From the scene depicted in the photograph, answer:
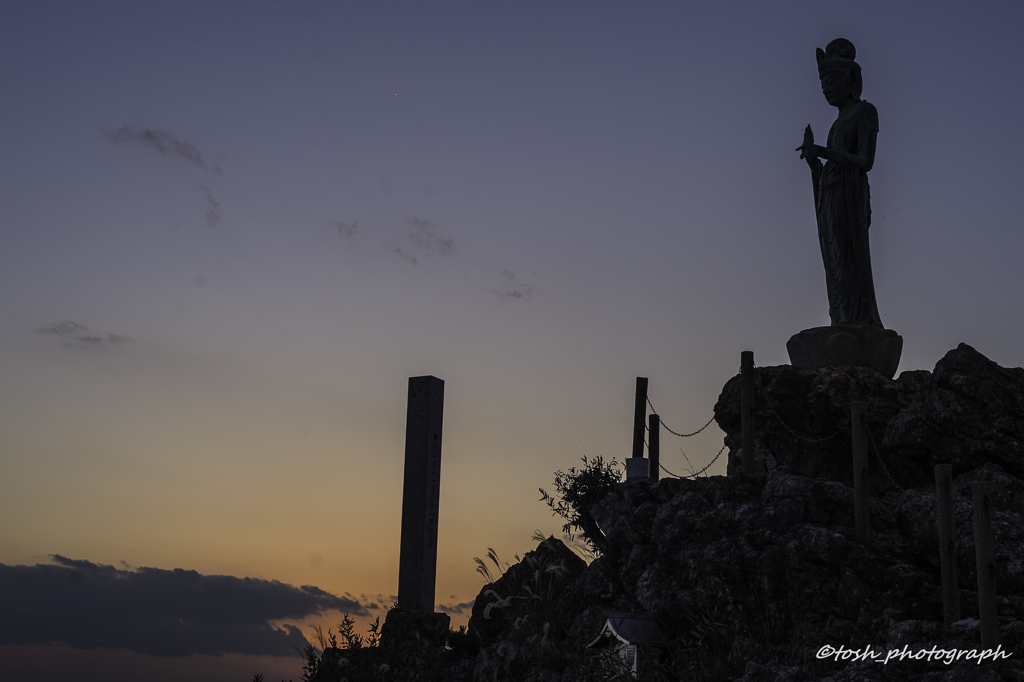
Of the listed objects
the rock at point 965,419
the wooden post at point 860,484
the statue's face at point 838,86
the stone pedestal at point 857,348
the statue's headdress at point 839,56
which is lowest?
the wooden post at point 860,484

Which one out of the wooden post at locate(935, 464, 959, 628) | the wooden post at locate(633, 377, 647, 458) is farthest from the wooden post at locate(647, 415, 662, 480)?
the wooden post at locate(935, 464, 959, 628)

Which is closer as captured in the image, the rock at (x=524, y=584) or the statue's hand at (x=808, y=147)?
the rock at (x=524, y=584)

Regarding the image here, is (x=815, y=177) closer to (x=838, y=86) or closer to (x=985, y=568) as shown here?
(x=838, y=86)

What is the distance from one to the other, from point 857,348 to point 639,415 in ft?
16.1

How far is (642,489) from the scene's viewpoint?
48.6ft

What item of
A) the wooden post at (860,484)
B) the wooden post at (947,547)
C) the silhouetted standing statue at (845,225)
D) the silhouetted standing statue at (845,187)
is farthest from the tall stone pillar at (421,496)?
the silhouetted standing statue at (845,187)

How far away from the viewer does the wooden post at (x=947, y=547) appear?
398 inches

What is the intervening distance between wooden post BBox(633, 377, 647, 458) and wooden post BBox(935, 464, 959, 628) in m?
9.18

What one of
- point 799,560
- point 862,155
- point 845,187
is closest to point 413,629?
point 799,560

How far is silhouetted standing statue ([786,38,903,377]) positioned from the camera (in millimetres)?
16781

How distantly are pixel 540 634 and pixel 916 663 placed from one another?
608 centimetres

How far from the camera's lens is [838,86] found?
18250mm

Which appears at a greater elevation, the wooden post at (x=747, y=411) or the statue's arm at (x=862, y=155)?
the statue's arm at (x=862, y=155)

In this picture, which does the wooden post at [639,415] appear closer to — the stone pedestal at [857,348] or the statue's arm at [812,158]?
the stone pedestal at [857,348]
